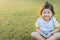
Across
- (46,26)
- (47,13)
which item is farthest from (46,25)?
(47,13)

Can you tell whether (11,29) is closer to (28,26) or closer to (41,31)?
(28,26)

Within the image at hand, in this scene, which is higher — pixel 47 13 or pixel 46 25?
pixel 47 13

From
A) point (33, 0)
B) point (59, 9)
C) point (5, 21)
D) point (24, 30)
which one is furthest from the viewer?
point (33, 0)

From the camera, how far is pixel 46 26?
328cm

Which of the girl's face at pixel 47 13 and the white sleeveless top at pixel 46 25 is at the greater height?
the girl's face at pixel 47 13

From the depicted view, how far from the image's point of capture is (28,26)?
190 inches

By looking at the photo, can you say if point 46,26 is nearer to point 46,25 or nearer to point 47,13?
point 46,25

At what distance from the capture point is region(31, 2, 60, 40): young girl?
319 cm

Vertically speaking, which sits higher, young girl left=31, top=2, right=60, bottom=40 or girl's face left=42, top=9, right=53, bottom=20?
girl's face left=42, top=9, right=53, bottom=20

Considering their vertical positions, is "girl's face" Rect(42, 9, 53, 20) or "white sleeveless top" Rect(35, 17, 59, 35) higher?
"girl's face" Rect(42, 9, 53, 20)

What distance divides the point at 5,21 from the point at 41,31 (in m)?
2.20

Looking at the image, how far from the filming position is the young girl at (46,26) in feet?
10.5

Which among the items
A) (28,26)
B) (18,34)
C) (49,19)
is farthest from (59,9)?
(49,19)

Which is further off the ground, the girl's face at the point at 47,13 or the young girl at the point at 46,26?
the girl's face at the point at 47,13
